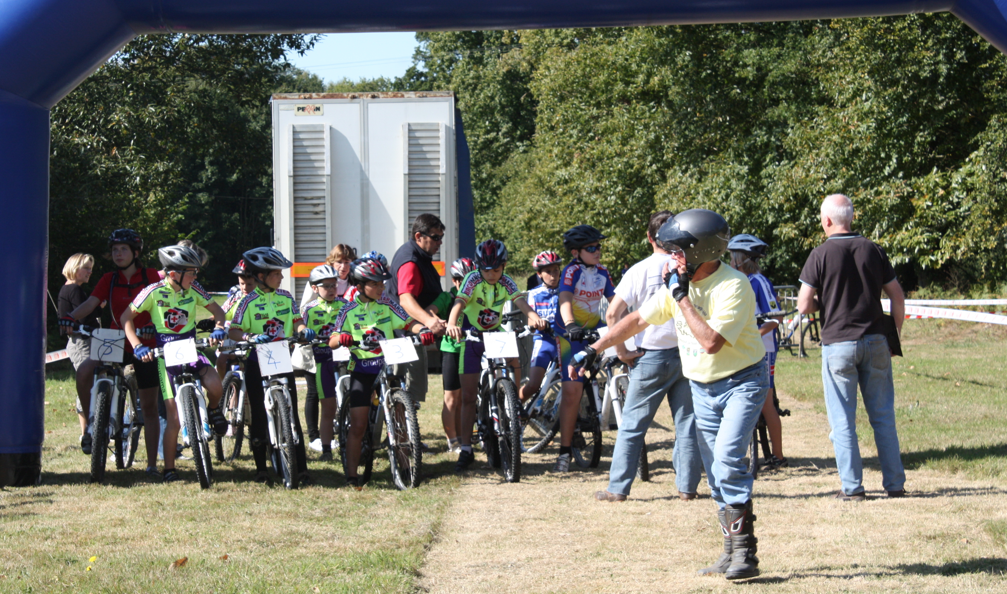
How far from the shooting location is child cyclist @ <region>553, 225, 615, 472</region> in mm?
8008

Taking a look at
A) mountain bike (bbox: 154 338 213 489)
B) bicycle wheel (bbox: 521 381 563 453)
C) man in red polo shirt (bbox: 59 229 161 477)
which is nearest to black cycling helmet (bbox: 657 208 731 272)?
bicycle wheel (bbox: 521 381 563 453)

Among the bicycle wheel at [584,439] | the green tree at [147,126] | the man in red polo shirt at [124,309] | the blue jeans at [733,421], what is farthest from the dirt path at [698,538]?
the green tree at [147,126]

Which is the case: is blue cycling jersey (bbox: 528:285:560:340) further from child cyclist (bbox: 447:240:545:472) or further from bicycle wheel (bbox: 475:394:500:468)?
bicycle wheel (bbox: 475:394:500:468)

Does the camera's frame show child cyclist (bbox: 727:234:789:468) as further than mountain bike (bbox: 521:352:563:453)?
No

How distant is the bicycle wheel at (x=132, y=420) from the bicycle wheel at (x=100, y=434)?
0.40 metres

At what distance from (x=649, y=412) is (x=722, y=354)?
164 centimetres

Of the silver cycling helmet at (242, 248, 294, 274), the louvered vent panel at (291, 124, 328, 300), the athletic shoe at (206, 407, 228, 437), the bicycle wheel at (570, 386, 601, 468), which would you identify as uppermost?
the louvered vent panel at (291, 124, 328, 300)

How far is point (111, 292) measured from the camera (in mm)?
8211

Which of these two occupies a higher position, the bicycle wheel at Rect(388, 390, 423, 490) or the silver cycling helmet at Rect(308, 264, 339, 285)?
the silver cycling helmet at Rect(308, 264, 339, 285)

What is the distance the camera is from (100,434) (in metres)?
7.66

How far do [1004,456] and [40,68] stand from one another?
7808mm

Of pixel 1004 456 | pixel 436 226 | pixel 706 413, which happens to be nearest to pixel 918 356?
pixel 1004 456

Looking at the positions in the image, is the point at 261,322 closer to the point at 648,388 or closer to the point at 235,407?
the point at 235,407

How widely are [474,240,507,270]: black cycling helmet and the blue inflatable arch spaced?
1.95m
